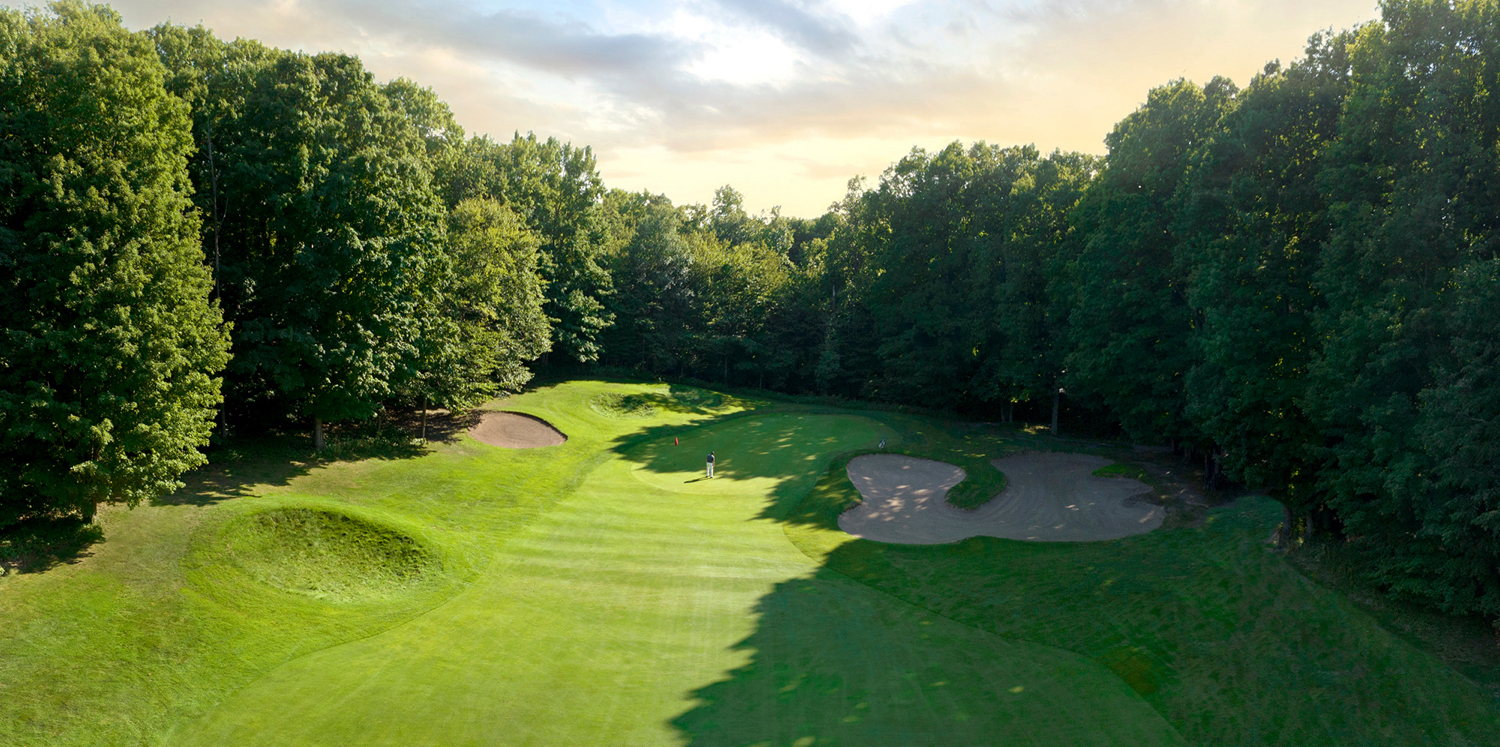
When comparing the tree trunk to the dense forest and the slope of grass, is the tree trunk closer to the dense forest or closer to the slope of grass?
A: the dense forest

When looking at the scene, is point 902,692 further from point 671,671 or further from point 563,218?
point 563,218

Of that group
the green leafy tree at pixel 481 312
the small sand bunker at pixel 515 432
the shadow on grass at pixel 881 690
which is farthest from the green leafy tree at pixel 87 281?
the small sand bunker at pixel 515 432

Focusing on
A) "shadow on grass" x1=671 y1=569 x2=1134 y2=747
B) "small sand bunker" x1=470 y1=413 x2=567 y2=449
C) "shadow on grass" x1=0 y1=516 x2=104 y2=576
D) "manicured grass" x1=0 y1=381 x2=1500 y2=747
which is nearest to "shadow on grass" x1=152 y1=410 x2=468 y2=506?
"manicured grass" x1=0 y1=381 x2=1500 y2=747

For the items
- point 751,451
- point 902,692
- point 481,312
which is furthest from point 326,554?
point 751,451

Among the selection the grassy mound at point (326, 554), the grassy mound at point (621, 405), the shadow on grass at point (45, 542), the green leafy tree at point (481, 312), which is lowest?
the grassy mound at point (326, 554)

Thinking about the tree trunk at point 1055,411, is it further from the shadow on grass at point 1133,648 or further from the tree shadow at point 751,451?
the shadow on grass at point 1133,648

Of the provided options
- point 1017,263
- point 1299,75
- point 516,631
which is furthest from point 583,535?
point 1017,263
